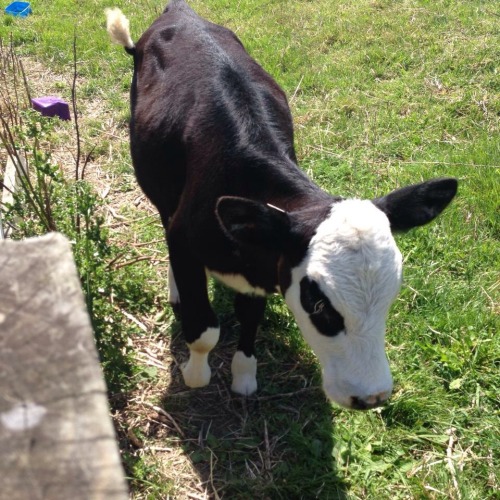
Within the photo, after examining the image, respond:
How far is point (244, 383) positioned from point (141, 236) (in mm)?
1716

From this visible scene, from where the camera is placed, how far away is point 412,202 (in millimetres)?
3301

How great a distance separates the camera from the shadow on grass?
346 cm

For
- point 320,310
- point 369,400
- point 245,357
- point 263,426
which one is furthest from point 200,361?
point 369,400

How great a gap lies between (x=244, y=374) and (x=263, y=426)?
32cm

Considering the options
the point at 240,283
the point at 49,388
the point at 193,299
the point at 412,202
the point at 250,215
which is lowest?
the point at 193,299

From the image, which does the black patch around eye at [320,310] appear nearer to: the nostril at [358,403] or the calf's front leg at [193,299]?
the nostril at [358,403]

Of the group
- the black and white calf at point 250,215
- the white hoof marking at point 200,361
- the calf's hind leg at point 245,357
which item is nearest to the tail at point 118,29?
the black and white calf at point 250,215

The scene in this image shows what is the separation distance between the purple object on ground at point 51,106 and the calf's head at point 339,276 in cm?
404

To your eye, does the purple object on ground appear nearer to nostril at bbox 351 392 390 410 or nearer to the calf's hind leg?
the calf's hind leg

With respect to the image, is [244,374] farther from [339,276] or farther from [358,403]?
[339,276]

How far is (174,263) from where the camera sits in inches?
151

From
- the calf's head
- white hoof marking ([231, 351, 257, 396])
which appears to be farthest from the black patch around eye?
white hoof marking ([231, 351, 257, 396])

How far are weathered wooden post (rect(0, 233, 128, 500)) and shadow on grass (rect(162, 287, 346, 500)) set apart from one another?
2.35m

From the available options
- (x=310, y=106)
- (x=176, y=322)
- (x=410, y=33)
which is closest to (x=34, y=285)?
(x=176, y=322)
